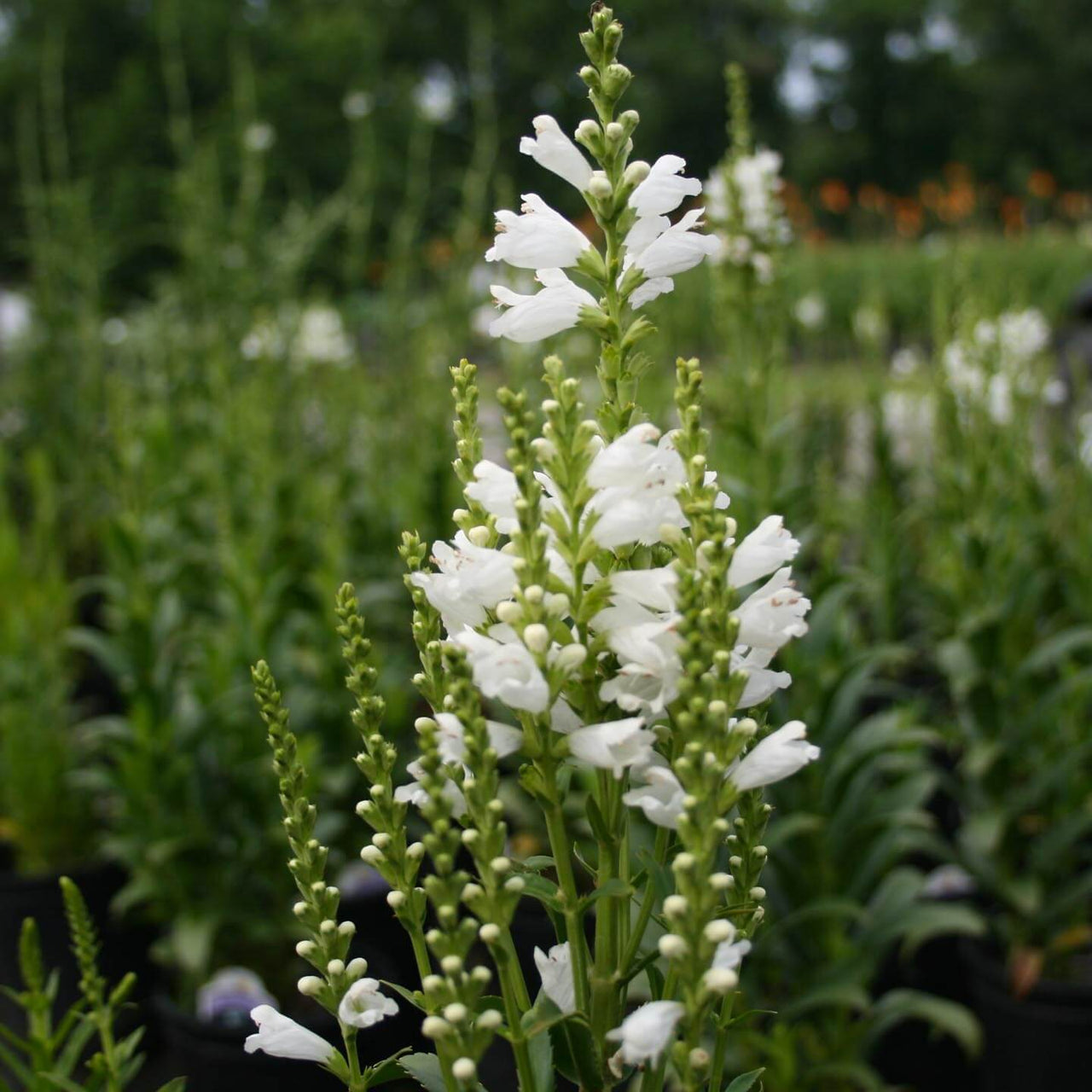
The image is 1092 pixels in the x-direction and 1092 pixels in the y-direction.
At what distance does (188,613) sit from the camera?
3.53m

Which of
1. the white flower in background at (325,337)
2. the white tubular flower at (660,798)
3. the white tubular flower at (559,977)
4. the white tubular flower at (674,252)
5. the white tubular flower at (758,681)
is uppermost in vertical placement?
the white flower in background at (325,337)

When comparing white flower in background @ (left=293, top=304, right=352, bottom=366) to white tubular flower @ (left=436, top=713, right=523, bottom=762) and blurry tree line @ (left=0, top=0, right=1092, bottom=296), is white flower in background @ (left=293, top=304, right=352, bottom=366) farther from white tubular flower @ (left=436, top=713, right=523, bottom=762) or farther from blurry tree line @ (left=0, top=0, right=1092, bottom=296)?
white tubular flower @ (left=436, top=713, right=523, bottom=762)

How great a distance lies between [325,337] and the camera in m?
5.55

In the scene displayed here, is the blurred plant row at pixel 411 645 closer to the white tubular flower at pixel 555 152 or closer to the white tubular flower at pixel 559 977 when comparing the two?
the white tubular flower at pixel 559 977

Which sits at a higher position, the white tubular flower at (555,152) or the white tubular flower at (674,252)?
the white tubular flower at (555,152)

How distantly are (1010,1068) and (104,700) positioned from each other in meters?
3.06

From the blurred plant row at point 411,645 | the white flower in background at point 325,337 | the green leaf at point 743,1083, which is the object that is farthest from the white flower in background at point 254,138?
the green leaf at point 743,1083

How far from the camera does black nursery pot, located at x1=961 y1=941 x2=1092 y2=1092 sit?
2.43 m

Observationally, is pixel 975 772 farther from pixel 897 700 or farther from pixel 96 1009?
pixel 96 1009

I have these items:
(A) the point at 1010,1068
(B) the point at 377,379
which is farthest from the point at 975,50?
(A) the point at 1010,1068

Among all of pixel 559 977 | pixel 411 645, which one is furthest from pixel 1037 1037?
pixel 559 977

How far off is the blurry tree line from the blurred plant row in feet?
3.93

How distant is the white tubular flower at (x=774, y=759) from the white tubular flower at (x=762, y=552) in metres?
0.11

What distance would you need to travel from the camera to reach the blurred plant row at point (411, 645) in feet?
7.86
